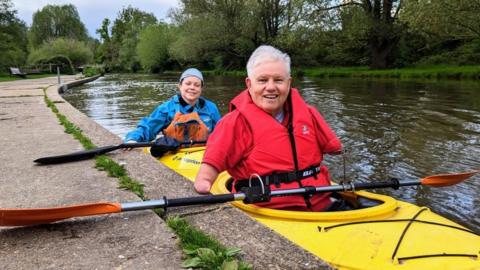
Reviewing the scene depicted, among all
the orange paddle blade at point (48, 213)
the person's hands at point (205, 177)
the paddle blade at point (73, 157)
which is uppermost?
the person's hands at point (205, 177)

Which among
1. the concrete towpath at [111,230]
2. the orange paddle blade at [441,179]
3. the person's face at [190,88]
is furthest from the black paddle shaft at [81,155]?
the orange paddle blade at [441,179]

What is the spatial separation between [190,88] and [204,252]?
11.2 feet

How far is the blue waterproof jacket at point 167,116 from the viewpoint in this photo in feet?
18.4

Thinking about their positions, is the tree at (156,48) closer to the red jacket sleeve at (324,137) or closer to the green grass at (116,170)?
the green grass at (116,170)

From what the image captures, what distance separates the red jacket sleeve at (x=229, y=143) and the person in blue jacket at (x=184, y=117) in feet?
7.84

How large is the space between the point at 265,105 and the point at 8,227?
180 centimetres

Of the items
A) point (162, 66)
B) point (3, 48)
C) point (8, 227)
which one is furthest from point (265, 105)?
point (162, 66)

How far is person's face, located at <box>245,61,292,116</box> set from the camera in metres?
3.07

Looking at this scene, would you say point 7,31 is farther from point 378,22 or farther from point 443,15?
point 443,15

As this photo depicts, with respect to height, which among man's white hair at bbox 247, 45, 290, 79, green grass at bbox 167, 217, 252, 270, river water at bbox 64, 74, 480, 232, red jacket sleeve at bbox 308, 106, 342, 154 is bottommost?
river water at bbox 64, 74, 480, 232

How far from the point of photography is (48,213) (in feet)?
8.89

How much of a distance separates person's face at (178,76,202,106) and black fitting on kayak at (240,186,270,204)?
2742mm

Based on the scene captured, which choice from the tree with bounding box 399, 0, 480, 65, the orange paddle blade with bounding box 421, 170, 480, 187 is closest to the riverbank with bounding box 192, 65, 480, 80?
the tree with bounding box 399, 0, 480, 65

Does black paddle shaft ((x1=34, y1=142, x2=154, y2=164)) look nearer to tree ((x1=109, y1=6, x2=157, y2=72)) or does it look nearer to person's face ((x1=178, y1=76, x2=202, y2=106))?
person's face ((x1=178, y1=76, x2=202, y2=106))
